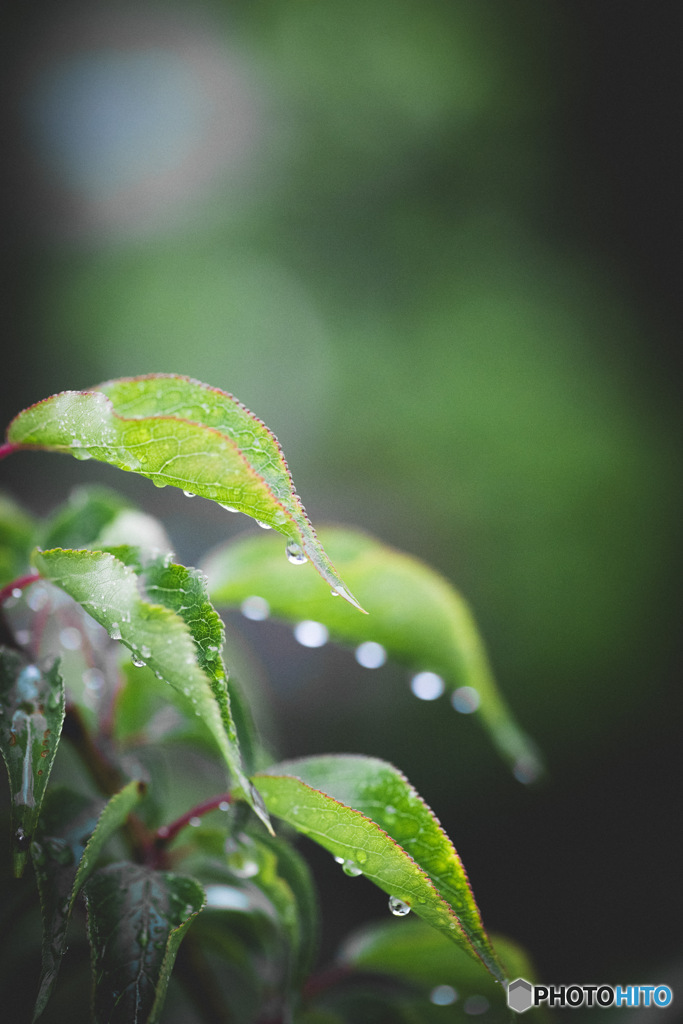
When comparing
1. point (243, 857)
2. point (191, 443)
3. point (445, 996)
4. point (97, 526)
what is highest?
point (191, 443)

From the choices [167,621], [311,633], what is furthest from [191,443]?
[311,633]

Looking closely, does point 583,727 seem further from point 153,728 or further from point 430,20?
point 430,20

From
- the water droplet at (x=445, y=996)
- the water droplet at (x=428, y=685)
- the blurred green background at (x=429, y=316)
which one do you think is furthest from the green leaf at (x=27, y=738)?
the blurred green background at (x=429, y=316)

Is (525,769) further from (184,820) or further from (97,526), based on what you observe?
(97,526)

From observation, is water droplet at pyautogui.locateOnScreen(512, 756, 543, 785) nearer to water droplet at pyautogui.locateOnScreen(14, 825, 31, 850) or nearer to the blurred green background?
water droplet at pyautogui.locateOnScreen(14, 825, 31, 850)

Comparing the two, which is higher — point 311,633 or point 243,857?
point 311,633

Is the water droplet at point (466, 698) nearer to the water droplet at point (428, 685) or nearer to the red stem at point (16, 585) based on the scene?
the water droplet at point (428, 685)
